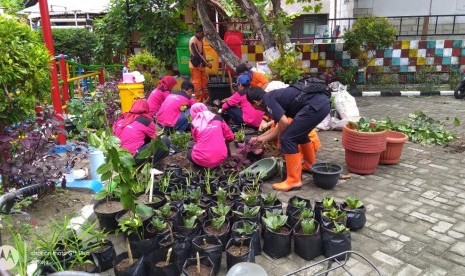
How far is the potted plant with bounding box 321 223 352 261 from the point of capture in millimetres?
3293

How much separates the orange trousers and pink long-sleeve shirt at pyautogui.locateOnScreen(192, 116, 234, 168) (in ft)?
13.8

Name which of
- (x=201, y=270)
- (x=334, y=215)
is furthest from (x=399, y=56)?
(x=201, y=270)

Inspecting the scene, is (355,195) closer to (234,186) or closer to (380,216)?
(380,216)

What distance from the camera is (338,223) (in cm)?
350

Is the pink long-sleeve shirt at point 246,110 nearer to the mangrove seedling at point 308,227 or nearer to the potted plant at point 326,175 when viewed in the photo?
the potted plant at point 326,175

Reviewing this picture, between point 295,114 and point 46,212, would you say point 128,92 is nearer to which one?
point 46,212

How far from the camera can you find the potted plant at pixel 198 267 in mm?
2944

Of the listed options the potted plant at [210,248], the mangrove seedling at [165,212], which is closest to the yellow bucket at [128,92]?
the mangrove seedling at [165,212]

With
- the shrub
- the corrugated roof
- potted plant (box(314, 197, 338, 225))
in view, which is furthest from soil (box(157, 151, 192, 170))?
the corrugated roof

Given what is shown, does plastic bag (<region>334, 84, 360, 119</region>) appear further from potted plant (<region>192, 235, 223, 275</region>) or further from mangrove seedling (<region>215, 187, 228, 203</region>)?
potted plant (<region>192, 235, 223, 275</region>)

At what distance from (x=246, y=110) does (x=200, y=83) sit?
2689 millimetres

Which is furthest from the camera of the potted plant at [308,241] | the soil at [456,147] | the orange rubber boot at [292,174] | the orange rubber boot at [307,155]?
the soil at [456,147]

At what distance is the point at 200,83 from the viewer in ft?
30.5

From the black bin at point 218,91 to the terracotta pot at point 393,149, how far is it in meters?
4.19
